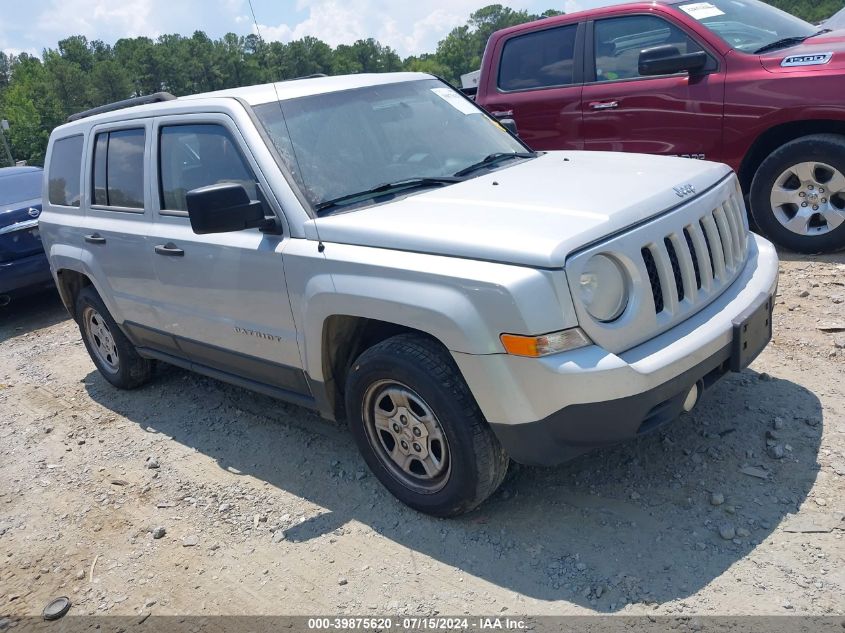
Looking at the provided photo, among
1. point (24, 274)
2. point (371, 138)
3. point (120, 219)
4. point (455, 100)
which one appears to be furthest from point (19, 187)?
point (371, 138)

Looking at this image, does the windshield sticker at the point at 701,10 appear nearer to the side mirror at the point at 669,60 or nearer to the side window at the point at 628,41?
the side window at the point at 628,41

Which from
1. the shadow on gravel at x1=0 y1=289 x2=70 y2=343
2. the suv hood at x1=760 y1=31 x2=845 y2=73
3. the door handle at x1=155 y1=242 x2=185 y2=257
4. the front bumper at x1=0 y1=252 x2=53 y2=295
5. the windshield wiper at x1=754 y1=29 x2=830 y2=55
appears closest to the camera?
the door handle at x1=155 y1=242 x2=185 y2=257

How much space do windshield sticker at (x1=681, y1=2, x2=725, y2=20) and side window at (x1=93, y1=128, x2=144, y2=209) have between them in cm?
441

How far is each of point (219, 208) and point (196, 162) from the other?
919 millimetres

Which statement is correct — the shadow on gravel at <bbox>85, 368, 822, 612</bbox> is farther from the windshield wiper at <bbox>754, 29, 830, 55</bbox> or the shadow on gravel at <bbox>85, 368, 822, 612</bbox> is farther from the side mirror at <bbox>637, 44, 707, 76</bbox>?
the windshield wiper at <bbox>754, 29, 830, 55</bbox>

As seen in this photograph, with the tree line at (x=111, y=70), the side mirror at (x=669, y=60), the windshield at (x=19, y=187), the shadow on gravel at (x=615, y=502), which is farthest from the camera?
the tree line at (x=111, y=70)

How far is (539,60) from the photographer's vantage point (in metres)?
7.09

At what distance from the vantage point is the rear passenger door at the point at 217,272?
12.1 feet

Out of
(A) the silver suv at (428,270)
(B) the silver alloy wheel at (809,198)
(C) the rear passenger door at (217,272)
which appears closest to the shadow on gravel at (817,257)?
(B) the silver alloy wheel at (809,198)

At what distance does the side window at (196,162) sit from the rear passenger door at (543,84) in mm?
3314

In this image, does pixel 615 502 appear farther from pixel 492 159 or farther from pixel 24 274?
pixel 24 274

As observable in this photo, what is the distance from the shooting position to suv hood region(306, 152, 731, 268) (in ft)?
9.35

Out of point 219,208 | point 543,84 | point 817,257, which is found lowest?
point 817,257

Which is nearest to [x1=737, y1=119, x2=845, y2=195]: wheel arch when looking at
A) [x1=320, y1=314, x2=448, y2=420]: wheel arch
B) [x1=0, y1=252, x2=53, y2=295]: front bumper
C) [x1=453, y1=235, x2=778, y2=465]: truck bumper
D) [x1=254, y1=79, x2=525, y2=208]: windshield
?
[x1=254, y1=79, x2=525, y2=208]: windshield
